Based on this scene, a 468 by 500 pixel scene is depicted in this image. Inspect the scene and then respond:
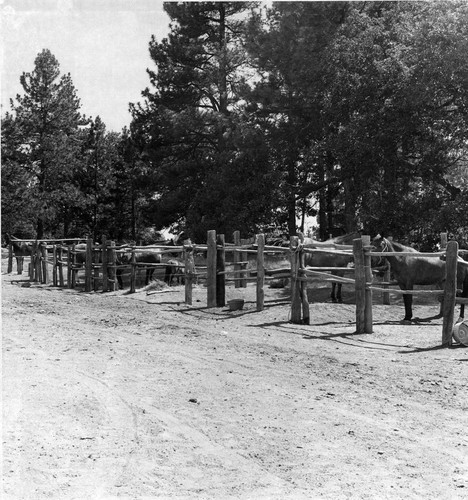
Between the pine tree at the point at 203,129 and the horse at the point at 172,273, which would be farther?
the pine tree at the point at 203,129

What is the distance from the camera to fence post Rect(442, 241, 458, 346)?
9109 mm

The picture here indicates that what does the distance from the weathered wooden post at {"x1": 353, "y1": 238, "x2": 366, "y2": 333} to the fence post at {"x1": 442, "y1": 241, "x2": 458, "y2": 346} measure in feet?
4.43

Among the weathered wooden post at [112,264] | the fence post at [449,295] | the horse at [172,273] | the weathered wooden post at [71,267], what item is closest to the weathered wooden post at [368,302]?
the fence post at [449,295]

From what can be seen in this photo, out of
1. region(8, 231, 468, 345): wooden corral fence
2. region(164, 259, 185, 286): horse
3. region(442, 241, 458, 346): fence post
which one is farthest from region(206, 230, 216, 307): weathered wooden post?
region(164, 259, 185, 286): horse

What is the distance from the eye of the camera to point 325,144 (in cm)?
2105

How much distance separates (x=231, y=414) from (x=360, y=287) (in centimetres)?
495

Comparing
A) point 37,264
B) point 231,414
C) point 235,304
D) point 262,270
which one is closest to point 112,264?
point 37,264

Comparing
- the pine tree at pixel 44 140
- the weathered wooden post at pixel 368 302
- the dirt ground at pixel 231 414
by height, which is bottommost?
the dirt ground at pixel 231 414

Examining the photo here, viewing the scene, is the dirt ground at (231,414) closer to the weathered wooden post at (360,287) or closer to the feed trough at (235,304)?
the weathered wooden post at (360,287)

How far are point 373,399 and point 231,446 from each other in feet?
6.16

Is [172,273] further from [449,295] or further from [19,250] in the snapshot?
[19,250]

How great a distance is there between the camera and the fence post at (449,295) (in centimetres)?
911

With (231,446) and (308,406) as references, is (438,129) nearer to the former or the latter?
(308,406)

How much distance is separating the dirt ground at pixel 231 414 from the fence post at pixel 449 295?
0.25 metres
